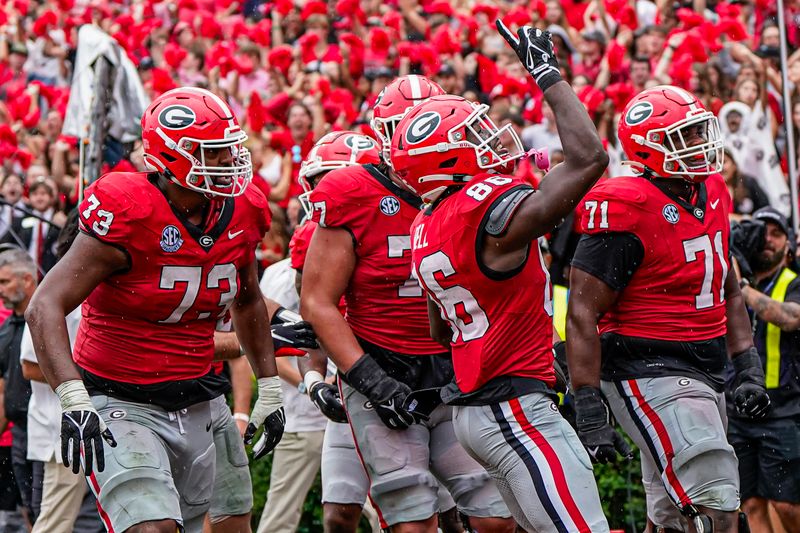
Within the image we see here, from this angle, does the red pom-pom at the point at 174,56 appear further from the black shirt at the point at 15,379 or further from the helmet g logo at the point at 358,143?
the helmet g logo at the point at 358,143

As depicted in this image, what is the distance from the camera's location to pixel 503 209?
4.38 m

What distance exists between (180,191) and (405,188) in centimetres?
100

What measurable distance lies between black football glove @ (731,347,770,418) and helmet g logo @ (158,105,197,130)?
2.76 m

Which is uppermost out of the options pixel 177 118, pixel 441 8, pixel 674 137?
pixel 177 118

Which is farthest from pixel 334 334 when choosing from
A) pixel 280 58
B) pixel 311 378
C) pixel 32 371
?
pixel 280 58

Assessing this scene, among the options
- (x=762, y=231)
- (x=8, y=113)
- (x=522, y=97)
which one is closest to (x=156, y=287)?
(x=762, y=231)

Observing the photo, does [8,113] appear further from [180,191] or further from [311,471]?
[180,191]

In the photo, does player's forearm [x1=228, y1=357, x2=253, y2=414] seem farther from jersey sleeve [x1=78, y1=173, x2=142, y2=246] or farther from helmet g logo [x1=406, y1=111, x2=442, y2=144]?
helmet g logo [x1=406, y1=111, x2=442, y2=144]

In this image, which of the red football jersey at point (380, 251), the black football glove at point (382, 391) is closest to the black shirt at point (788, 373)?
the red football jersey at point (380, 251)

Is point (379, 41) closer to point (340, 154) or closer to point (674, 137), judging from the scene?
point (340, 154)

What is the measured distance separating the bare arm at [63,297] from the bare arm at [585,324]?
1.95 meters

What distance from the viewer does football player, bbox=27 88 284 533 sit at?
4.75m

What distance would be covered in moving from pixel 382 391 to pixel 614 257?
1.19 meters

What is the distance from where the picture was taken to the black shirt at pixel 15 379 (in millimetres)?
7648
